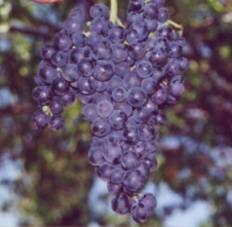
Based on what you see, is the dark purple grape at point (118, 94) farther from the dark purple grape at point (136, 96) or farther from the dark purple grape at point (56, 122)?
the dark purple grape at point (56, 122)

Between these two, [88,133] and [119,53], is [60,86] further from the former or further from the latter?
[88,133]

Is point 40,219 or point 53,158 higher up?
point 53,158

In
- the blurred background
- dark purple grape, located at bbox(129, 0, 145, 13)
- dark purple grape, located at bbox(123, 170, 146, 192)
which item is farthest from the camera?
the blurred background

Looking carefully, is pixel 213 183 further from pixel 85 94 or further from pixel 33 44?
pixel 85 94

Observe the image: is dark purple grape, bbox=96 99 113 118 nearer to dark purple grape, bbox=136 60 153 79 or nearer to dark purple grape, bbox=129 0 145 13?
dark purple grape, bbox=136 60 153 79

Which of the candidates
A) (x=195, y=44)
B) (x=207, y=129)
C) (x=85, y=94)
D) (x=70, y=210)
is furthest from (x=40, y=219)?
(x=85, y=94)

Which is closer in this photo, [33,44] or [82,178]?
[33,44]

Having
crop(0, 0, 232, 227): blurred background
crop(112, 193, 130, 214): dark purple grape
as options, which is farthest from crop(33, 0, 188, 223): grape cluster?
crop(0, 0, 232, 227): blurred background
